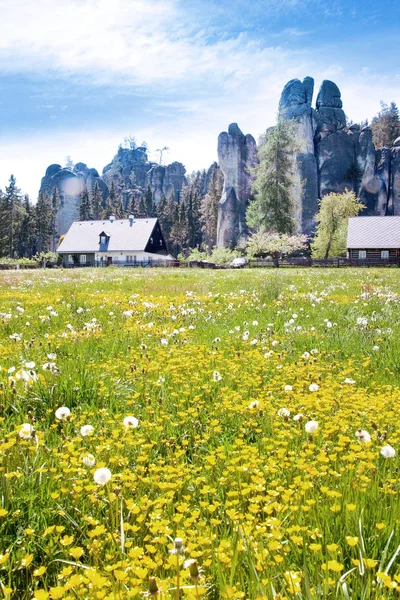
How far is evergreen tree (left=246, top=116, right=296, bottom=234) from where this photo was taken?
64.9 metres

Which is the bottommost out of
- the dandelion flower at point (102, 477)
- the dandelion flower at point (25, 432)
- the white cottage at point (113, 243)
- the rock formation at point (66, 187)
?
the dandelion flower at point (25, 432)

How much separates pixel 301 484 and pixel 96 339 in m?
4.89

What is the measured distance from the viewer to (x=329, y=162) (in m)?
87.7

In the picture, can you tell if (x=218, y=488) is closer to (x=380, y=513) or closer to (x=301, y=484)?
(x=301, y=484)

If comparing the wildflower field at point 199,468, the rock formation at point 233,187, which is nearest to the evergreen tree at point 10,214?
the rock formation at point 233,187

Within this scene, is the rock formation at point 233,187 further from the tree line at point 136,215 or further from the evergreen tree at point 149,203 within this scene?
the evergreen tree at point 149,203

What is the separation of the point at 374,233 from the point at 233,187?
3688 cm

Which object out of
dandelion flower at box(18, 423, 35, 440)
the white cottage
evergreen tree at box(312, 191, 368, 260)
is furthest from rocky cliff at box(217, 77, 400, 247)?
dandelion flower at box(18, 423, 35, 440)

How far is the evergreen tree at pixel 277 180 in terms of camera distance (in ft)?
213

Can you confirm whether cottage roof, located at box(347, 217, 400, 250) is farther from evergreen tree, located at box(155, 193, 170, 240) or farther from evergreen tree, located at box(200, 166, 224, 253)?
evergreen tree, located at box(155, 193, 170, 240)

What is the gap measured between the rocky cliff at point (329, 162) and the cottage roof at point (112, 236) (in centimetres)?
1807

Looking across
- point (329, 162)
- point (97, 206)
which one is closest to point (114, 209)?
point (97, 206)

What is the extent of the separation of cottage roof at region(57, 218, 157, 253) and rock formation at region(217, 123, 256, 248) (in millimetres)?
15771

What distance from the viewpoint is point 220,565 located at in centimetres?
189
